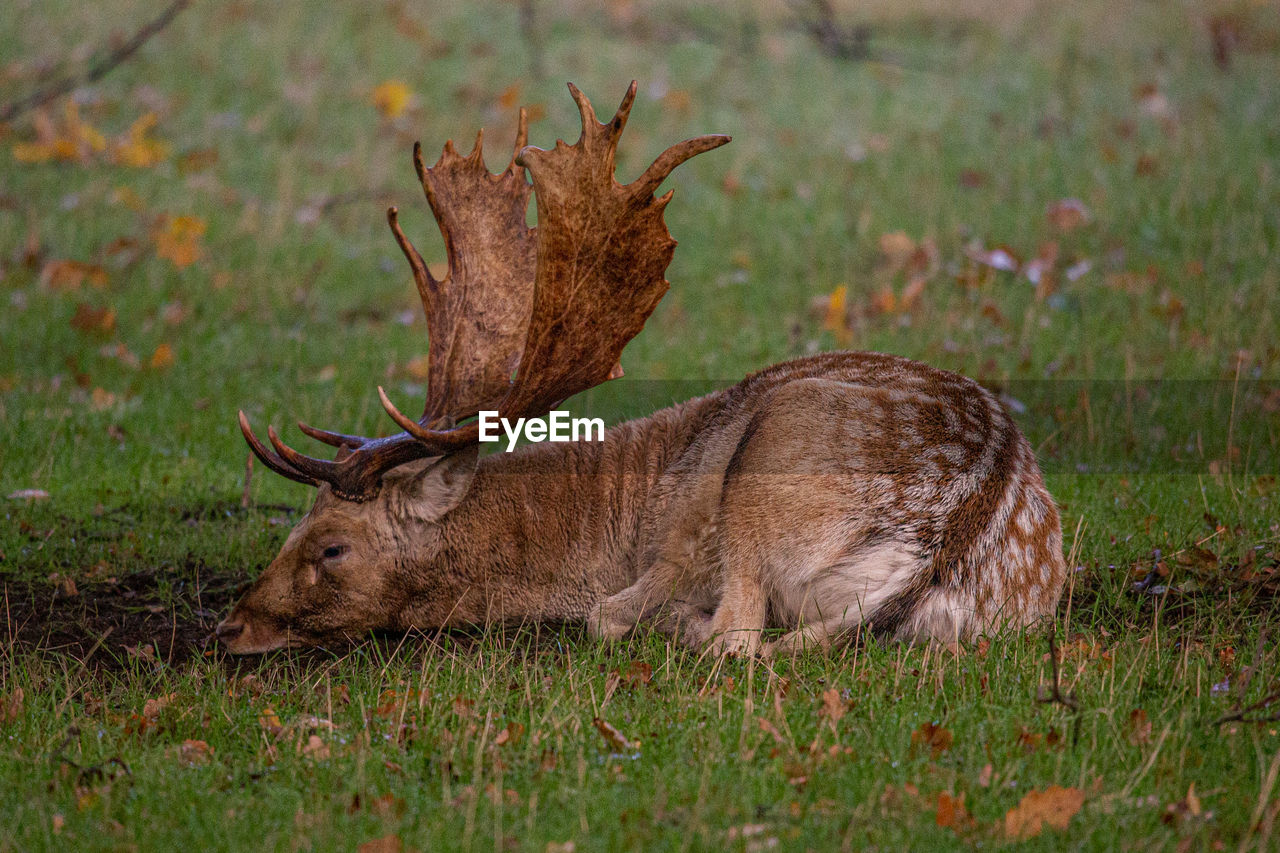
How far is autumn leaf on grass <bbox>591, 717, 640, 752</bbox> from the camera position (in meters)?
3.90

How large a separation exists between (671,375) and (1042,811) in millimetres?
5298

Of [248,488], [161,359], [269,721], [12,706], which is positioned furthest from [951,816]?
[161,359]

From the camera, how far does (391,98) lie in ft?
44.0

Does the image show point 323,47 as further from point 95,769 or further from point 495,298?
point 95,769

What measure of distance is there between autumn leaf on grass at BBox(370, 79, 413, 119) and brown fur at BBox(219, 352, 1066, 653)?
847 centimetres

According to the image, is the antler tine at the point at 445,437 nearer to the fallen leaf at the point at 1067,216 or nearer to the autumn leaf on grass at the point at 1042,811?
A: the autumn leaf on grass at the point at 1042,811

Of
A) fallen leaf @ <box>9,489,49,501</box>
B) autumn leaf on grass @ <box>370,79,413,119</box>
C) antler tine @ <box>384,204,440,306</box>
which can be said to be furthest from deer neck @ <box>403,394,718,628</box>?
autumn leaf on grass @ <box>370,79,413,119</box>

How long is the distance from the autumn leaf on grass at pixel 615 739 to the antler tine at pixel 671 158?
1.83 meters

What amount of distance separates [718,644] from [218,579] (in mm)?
2445

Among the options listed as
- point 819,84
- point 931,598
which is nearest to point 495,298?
point 931,598

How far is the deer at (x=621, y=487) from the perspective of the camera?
4691 millimetres

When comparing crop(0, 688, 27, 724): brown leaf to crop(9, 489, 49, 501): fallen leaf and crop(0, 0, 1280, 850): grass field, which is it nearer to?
crop(0, 0, 1280, 850): grass field

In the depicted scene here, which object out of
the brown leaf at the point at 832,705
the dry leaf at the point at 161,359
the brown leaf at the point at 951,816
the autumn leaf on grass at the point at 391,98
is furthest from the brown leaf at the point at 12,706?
the autumn leaf on grass at the point at 391,98

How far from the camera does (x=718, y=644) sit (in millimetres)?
4750
